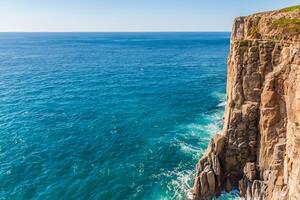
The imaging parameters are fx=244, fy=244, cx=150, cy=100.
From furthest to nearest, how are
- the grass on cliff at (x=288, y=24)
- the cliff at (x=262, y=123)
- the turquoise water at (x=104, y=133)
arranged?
the turquoise water at (x=104, y=133), the grass on cliff at (x=288, y=24), the cliff at (x=262, y=123)

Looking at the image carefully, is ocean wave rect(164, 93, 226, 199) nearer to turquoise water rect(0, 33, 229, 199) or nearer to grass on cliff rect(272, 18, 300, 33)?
turquoise water rect(0, 33, 229, 199)

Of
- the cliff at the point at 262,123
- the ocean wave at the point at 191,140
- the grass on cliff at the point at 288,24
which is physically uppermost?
the grass on cliff at the point at 288,24

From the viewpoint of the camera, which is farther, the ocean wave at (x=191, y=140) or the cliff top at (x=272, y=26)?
the ocean wave at (x=191, y=140)

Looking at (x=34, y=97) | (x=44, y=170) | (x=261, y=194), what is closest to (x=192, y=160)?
(x=261, y=194)

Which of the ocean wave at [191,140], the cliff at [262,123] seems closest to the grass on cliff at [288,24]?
the cliff at [262,123]

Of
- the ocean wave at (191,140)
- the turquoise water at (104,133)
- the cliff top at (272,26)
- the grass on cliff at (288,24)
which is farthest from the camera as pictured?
the turquoise water at (104,133)

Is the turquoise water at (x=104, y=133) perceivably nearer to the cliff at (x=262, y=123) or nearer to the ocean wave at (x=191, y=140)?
the ocean wave at (x=191, y=140)

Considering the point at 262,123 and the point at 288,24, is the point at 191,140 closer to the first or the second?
the point at 262,123

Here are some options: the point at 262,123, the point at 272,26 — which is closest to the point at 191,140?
the point at 262,123
